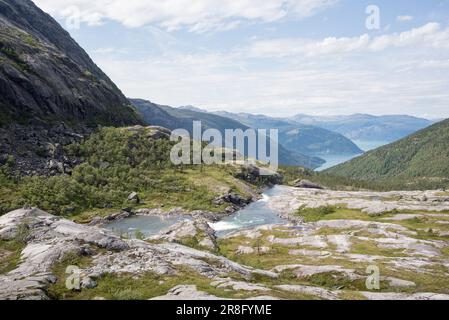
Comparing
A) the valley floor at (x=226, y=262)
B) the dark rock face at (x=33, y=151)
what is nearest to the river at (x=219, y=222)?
the valley floor at (x=226, y=262)

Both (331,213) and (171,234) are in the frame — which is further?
(331,213)

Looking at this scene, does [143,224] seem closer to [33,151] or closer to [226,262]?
[33,151]

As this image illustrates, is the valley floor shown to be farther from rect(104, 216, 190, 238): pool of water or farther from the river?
rect(104, 216, 190, 238): pool of water

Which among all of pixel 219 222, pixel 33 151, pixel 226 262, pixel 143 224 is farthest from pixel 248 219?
pixel 226 262

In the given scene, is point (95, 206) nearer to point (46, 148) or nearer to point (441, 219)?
point (46, 148)

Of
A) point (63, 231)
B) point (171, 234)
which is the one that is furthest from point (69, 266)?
point (171, 234)

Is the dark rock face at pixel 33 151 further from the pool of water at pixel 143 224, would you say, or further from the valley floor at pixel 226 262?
the valley floor at pixel 226 262
